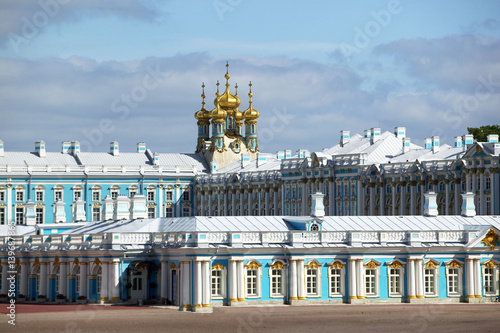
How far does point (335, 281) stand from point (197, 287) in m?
6.77

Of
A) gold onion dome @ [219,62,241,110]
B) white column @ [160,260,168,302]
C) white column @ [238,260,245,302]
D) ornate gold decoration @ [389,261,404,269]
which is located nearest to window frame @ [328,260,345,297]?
ornate gold decoration @ [389,261,404,269]

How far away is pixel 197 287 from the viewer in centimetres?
4941

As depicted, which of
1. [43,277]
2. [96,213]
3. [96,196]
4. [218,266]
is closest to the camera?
[218,266]

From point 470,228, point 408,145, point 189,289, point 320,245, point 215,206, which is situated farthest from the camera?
point 215,206

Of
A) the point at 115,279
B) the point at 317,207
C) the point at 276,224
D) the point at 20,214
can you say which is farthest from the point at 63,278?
the point at 20,214

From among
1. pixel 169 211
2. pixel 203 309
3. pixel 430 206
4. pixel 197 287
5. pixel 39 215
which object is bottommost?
pixel 203 309

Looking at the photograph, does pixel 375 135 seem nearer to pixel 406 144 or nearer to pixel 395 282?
pixel 406 144

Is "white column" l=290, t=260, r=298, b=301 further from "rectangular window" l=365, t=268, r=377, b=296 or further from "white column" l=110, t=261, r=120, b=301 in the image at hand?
"white column" l=110, t=261, r=120, b=301

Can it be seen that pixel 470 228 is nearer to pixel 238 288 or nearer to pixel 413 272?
pixel 413 272

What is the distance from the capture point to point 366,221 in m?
57.1

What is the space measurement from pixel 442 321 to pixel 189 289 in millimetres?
10578

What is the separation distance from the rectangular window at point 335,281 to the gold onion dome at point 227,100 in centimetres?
6865

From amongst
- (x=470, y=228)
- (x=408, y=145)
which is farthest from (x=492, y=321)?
(x=408, y=145)

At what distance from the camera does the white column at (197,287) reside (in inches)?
1938
